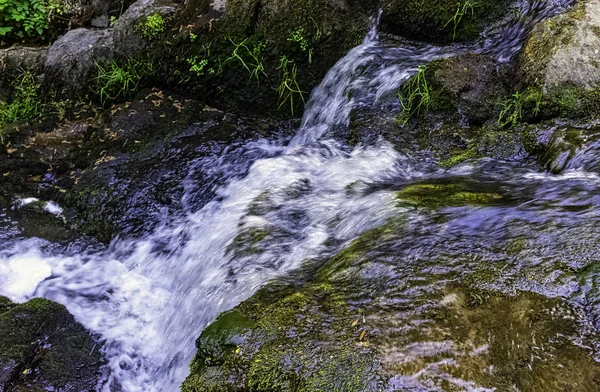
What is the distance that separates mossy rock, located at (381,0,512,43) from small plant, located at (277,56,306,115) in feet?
5.02

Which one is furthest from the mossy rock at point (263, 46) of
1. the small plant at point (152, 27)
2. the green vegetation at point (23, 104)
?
the green vegetation at point (23, 104)

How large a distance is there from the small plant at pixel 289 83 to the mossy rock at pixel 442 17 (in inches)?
60.3

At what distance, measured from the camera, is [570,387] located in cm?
202

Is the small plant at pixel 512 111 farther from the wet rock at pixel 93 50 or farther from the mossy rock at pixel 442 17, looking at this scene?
the wet rock at pixel 93 50

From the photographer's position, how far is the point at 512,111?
4.94 metres

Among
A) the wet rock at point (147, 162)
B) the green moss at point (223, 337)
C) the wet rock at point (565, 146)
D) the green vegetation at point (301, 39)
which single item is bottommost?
the wet rock at point (147, 162)

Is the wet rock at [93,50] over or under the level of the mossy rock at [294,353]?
over

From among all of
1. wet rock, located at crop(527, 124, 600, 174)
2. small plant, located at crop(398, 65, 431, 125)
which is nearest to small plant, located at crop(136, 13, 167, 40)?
small plant, located at crop(398, 65, 431, 125)

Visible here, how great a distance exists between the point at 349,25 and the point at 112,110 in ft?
12.1

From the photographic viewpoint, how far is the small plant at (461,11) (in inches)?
239

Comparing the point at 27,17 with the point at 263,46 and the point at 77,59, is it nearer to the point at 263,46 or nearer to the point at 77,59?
the point at 77,59

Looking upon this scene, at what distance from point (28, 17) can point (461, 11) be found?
7.10 meters

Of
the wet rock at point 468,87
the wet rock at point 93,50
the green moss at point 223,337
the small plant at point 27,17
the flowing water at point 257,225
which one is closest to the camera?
the green moss at point 223,337

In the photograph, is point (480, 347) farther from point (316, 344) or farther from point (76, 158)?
point (76, 158)
